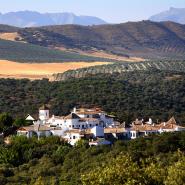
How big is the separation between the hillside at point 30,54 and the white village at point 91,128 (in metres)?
72.6

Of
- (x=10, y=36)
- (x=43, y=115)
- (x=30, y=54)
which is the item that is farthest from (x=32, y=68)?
(x=43, y=115)

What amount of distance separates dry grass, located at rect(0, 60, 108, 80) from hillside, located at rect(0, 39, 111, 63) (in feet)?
16.7

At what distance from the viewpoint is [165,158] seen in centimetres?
3666

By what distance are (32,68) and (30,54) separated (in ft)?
79.5

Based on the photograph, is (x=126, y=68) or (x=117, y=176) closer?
(x=117, y=176)

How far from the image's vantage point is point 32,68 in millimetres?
115375

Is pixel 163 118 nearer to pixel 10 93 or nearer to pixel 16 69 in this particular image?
pixel 10 93

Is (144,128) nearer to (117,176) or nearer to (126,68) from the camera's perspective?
(117,176)

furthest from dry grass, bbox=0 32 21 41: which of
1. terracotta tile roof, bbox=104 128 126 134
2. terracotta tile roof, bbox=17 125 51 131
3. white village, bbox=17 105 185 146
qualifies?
terracotta tile roof, bbox=104 128 126 134

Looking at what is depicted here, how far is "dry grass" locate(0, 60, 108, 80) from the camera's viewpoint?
10507 cm

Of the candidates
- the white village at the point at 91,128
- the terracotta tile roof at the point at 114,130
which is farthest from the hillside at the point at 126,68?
the terracotta tile roof at the point at 114,130

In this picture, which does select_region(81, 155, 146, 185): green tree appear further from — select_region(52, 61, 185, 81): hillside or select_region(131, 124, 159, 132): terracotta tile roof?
select_region(52, 61, 185, 81): hillside

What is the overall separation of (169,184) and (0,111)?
4098 cm

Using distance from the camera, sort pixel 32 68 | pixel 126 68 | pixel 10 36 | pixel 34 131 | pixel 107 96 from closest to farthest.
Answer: pixel 34 131, pixel 107 96, pixel 126 68, pixel 32 68, pixel 10 36
